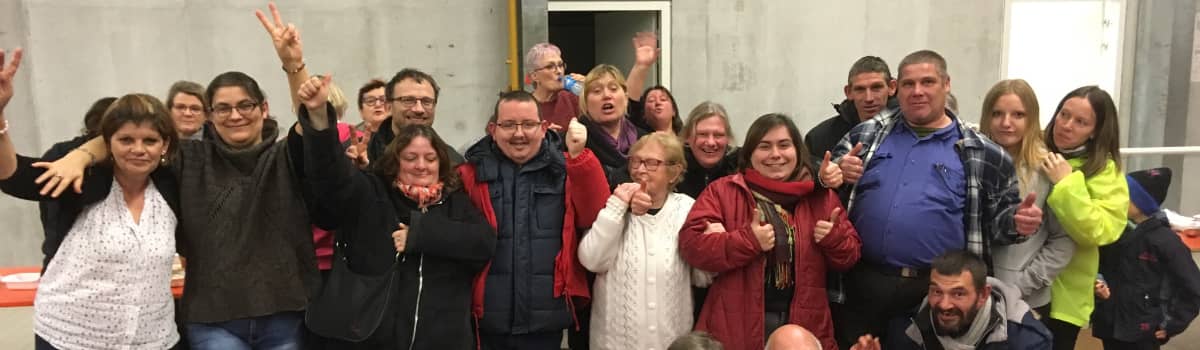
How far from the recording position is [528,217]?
2625 millimetres

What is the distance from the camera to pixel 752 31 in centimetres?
609

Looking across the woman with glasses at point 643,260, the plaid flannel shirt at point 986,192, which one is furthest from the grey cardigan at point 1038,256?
the woman with glasses at point 643,260

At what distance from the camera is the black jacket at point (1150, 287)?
3148mm

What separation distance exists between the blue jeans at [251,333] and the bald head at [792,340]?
4.76 ft

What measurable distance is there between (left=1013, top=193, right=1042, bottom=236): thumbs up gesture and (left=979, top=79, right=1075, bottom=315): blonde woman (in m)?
0.22

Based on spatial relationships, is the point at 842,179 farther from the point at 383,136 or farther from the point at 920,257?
the point at 383,136

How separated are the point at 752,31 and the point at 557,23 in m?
2.21

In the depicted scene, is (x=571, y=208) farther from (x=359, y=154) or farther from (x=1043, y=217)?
(x=1043, y=217)

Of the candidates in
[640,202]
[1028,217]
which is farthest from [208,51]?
[1028,217]

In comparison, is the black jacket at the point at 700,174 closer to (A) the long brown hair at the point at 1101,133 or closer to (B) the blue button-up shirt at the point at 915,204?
(B) the blue button-up shirt at the point at 915,204

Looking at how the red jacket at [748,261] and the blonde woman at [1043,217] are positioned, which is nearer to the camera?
the red jacket at [748,261]

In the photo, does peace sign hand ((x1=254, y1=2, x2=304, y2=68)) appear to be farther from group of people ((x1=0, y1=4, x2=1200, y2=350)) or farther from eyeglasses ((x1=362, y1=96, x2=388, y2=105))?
eyeglasses ((x1=362, y1=96, x2=388, y2=105))

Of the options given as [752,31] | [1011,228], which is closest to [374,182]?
[1011,228]

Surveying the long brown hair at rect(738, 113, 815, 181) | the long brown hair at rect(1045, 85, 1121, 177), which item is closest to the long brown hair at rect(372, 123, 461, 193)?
the long brown hair at rect(738, 113, 815, 181)
